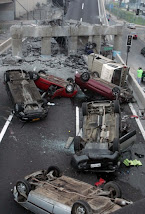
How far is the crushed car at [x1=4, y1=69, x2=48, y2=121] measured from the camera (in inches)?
492

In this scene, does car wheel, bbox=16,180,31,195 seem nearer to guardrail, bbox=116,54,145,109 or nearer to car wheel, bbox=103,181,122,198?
car wheel, bbox=103,181,122,198

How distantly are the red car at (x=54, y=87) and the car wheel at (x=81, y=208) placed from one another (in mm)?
9530

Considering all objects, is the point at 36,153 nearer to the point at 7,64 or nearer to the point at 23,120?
the point at 23,120

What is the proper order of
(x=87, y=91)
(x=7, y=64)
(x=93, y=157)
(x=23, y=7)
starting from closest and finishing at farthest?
(x=93, y=157), (x=87, y=91), (x=7, y=64), (x=23, y=7)

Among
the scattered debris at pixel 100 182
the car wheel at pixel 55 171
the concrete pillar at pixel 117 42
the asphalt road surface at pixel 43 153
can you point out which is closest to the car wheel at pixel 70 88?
the asphalt road surface at pixel 43 153

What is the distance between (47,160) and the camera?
33.3 feet

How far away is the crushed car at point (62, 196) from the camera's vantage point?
637 cm

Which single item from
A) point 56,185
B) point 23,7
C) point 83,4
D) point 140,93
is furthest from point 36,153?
point 23,7

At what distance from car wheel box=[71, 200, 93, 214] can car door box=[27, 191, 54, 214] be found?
66 cm

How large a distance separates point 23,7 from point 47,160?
48.7 metres

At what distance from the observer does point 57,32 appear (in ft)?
75.5

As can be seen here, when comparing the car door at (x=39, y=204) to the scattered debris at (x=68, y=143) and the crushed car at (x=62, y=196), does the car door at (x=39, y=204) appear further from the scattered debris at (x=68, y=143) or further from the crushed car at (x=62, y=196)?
the scattered debris at (x=68, y=143)

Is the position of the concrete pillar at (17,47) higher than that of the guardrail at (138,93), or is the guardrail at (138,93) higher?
the concrete pillar at (17,47)

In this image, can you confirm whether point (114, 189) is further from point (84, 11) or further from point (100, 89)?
point (84, 11)
